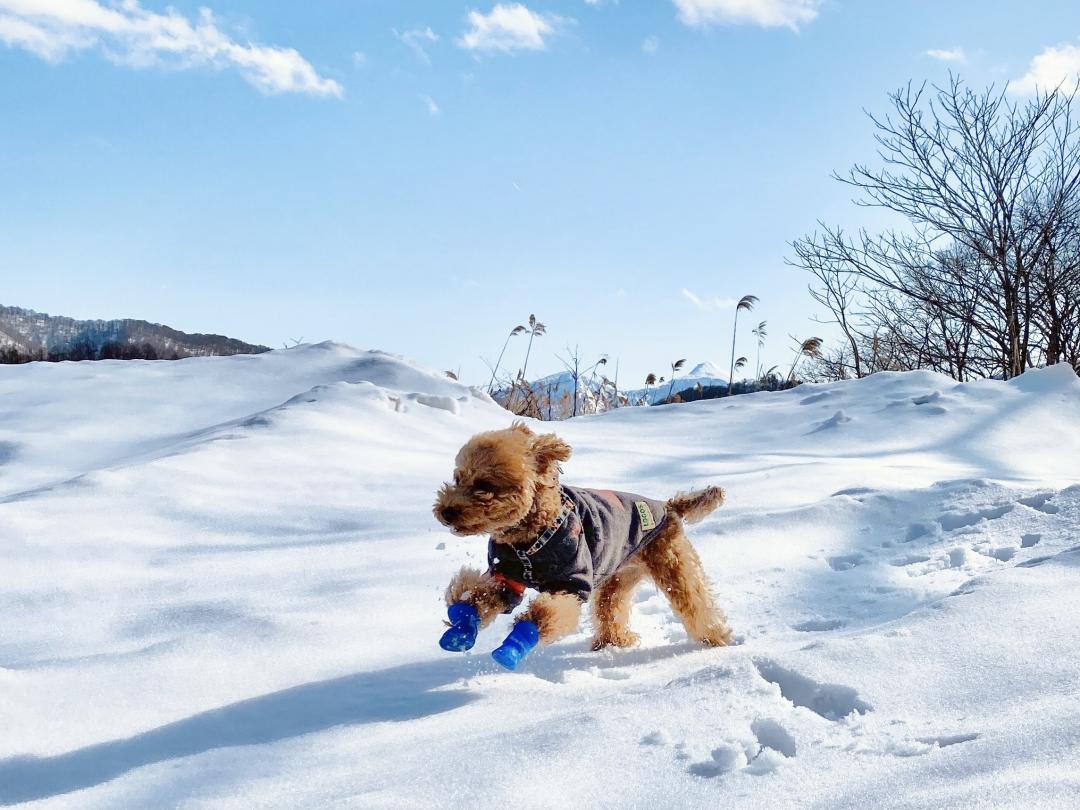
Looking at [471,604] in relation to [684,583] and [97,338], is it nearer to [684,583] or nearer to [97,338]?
[684,583]

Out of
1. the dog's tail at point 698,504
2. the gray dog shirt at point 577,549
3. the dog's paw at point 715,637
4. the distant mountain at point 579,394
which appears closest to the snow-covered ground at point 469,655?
the dog's paw at point 715,637

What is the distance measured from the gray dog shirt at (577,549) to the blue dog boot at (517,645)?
182mm

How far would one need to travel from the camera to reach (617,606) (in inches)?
119

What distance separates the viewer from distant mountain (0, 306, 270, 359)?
1078 cm

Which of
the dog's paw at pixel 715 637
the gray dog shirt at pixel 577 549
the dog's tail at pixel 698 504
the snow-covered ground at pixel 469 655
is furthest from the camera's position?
the dog's tail at pixel 698 504

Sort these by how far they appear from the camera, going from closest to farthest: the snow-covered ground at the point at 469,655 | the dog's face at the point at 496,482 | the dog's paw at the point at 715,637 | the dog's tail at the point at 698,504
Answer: the snow-covered ground at the point at 469,655 < the dog's face at the point at 496,482 < the dog's paw at the point at 715,637 < the dog's tail at the point at 698,504

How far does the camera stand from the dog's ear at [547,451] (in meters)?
2.64

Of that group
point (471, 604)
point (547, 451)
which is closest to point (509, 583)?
point (471, 604)

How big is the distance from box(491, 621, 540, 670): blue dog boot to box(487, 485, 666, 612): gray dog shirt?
182 millimetres

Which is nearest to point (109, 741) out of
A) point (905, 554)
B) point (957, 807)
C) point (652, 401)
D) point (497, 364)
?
point (957, 807)

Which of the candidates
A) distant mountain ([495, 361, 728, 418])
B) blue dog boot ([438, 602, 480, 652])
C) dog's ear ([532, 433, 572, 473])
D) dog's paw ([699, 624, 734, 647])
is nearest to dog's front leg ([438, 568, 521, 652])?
blue dog boot ([438, 602, 480, 652])

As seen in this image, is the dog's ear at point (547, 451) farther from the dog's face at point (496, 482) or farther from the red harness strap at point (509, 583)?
the red harness strap at point (509, 583)

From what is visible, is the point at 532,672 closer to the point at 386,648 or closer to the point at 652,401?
the point at 386,648

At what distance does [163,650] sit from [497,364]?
8.40m
